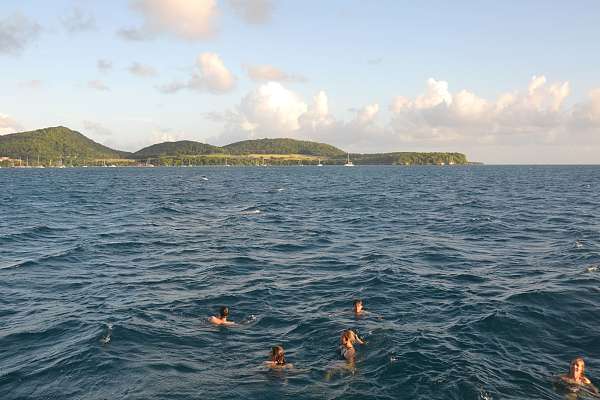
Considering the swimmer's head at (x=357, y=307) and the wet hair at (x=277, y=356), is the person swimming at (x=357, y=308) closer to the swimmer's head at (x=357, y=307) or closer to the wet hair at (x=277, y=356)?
the swimmer's head at (x=357, y=307)

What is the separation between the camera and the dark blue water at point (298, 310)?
16.8 m

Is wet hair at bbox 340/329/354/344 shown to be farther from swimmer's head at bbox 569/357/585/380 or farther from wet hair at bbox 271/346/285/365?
swimmer's head at bbox 569/357/585/380

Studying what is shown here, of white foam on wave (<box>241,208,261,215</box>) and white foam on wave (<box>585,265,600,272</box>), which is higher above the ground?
white foam on wave (<box>585,265,600,272</box>)

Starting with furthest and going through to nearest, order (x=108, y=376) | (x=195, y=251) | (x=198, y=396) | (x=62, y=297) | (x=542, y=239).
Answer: (x=542, y=239) → (x=195, y=251) → (x=62, y=297) → (x=108, y=376) → (x=198, y=396)

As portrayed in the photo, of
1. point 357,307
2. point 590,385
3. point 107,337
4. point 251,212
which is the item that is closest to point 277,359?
point 357,307

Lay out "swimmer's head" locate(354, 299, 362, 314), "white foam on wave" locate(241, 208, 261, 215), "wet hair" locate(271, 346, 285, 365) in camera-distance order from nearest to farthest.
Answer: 1. "wet hair" locate(271, 346, 285, 365)
2. "swimmer's head" locate(354, 299, 362, 314)
3. "white foam on wave" locate(241, 208, 261, 215)

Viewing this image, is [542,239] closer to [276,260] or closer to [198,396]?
[276,260]

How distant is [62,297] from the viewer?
87.9 ft

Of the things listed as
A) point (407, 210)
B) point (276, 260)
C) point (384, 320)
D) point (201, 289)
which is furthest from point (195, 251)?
point (407, 210)

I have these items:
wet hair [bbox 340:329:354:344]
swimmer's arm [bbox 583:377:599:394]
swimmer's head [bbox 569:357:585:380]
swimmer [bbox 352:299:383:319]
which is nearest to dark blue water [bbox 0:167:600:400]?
swimmer [bbox 352:299:383:319]

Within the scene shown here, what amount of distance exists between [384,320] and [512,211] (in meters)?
50.2

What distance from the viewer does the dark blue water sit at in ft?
55.1

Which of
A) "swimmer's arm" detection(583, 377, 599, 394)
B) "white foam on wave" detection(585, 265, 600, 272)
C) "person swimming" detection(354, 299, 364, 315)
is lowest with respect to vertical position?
"swimmer's arm" detection(583, 377, 599, 394)

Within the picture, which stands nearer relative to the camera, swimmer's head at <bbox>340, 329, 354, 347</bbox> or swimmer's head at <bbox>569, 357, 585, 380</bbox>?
swimmer's head at <bbox>569, 357, 585, 380</bbox>
